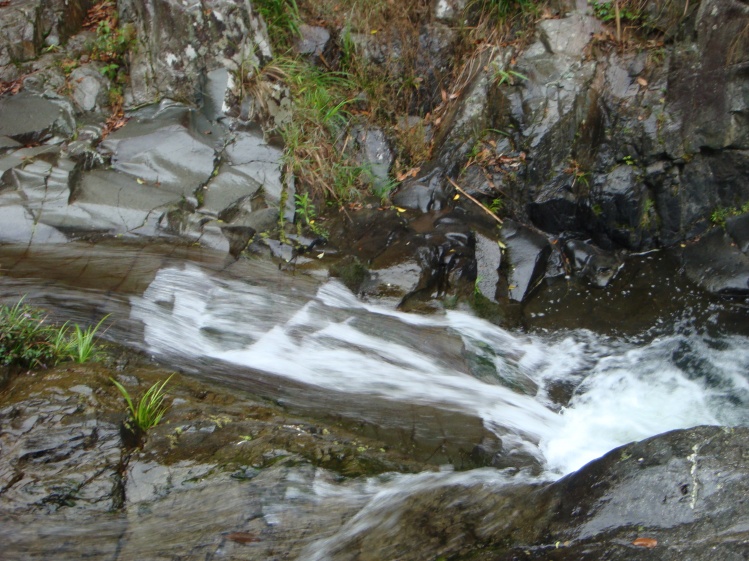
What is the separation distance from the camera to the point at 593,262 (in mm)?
5668

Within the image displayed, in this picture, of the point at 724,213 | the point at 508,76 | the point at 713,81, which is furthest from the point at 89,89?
the point at 724,213

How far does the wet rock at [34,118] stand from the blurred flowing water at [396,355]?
1624 mm

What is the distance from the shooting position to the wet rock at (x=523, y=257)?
547cm

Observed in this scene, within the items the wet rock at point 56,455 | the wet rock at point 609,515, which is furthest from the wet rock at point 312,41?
the wet rock at point 609,515

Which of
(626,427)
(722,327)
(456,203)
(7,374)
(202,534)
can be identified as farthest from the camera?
(456,203)

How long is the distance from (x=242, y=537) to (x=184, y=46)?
5.06m

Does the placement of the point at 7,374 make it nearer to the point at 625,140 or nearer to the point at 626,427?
the point at 626,427

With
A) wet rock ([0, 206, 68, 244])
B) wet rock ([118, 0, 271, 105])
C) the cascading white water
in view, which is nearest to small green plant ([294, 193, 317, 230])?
the cascading white water

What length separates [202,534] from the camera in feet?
9.35

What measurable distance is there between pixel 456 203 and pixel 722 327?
2514 mm

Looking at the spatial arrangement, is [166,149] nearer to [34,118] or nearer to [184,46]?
[184,46]

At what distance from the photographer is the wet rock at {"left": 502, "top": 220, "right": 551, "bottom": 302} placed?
5.47 m

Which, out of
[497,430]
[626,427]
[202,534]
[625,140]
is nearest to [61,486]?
[202,534]

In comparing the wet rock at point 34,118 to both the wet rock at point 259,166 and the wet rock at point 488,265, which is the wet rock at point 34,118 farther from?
the wet rock at point 488,265
